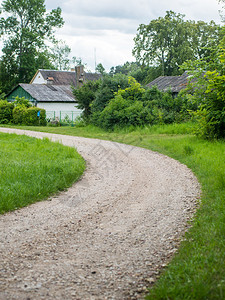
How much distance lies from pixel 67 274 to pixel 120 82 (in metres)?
23.5

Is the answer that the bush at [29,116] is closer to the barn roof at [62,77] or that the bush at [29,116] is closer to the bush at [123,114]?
the bush at [123,114]

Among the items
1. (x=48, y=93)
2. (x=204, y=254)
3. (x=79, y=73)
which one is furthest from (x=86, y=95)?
(x=204, y=254)

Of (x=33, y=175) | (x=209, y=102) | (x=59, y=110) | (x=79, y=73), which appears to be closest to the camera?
(x=33, y=175)

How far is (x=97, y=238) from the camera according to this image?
5.42m

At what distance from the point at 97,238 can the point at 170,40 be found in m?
51.8

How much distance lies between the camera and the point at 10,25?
56.5 metres

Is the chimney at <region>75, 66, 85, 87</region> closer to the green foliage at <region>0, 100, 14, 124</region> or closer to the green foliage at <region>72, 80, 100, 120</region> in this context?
the green foliage at <region>0, 100, 14, 124</region>

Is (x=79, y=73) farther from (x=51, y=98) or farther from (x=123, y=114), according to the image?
(x=123, y=114)

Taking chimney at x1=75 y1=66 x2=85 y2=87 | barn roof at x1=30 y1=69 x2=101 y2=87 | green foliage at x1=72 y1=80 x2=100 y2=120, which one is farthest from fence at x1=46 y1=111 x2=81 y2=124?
barn roof at x1=30 y1=69 x2=101 y2=87

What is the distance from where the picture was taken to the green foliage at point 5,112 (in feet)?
113

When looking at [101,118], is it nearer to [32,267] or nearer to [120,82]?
[120,82]

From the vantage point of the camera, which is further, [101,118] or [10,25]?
[10,25]

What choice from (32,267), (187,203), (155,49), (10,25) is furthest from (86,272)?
(10,25)

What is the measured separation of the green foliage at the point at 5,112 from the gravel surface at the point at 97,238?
2670 cm
